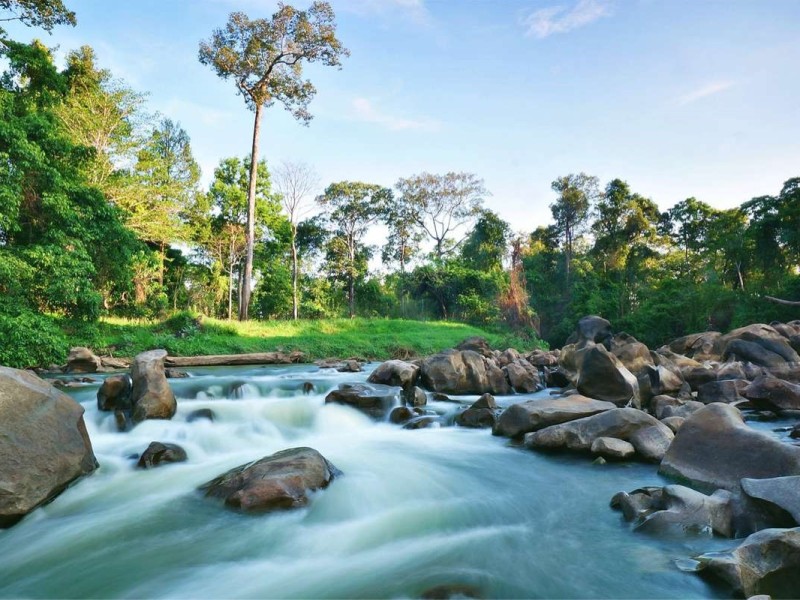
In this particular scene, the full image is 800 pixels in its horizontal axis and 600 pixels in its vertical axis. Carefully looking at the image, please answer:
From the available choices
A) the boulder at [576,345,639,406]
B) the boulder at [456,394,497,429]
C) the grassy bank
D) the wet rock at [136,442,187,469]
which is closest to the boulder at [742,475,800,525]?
the boulder at [456,394,497,429]

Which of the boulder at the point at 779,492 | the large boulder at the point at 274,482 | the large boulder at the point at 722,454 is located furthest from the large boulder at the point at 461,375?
the boulder at the point at 779,492

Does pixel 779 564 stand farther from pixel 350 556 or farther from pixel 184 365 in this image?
pixel 184 365

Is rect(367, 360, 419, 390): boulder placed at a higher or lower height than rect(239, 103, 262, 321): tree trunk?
lower

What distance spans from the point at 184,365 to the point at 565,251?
101 ft

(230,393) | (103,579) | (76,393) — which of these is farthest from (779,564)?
(76,393)

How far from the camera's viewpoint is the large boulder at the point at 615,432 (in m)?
5.27

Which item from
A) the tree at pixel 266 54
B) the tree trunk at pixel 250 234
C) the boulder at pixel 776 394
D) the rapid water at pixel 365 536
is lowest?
the rapid water at pixel 365 536

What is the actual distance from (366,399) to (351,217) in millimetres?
33423

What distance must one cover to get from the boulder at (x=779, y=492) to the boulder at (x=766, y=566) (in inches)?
20.1

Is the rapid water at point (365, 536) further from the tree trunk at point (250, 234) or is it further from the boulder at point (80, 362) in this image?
the tree trunk at point (250, 234)

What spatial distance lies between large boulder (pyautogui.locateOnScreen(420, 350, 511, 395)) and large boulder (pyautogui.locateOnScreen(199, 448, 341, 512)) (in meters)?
5.44

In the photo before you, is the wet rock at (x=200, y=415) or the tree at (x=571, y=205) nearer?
the wet rock at (x=200, y=415)

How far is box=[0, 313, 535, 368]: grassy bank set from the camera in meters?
13.5

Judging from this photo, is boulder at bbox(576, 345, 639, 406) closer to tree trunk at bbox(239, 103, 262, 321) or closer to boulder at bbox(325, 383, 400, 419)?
boulder at bbox(325, 383, 400, 419)
